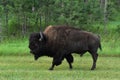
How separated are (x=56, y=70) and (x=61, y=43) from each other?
1.22 meters

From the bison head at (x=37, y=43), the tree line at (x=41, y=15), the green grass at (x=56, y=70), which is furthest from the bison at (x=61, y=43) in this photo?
the tree line at (x=41, y=15)

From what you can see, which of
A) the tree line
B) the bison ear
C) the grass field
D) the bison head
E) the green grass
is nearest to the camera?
the green grass

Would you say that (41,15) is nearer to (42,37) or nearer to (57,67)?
(57,67)

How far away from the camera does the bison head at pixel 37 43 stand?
52.7 feet

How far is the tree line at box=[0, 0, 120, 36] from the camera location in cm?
2702

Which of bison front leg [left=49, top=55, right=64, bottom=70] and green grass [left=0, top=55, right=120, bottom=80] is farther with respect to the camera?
bison front leg [left=49, top=55, right=64, bottom=70]

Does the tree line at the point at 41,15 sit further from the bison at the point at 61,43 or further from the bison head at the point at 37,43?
the bison head at the point at 37,43

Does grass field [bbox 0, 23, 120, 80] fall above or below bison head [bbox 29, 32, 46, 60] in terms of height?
below

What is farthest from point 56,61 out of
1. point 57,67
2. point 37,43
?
point 37,43

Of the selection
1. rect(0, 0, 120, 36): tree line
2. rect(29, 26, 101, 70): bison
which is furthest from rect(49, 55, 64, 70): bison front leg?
rect(0, 0, 120, 36): tree line

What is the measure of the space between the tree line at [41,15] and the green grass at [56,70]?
6487 millimetres

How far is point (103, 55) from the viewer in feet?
70.8

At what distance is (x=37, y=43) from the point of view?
53.4ft

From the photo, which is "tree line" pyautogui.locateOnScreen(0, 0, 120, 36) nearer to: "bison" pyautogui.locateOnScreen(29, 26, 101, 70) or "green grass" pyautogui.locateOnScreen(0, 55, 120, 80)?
"green grass" pyautogui.locateOnScreen(0, 55, 120, 80)
